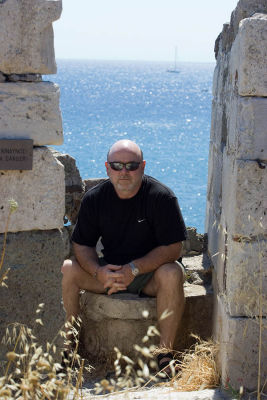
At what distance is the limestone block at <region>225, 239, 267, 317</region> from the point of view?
4285 millimetres

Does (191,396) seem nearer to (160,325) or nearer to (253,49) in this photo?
(160,325)

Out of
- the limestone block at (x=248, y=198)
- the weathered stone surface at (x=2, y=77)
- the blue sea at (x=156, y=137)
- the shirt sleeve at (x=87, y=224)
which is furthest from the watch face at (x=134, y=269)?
the blue sea at (x=156, y=137)

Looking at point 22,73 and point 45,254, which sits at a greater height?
point 22,73

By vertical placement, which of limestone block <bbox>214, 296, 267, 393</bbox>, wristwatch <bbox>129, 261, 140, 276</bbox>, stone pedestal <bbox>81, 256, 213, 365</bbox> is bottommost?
stone pedestal <bbox>81, 256, 213, 365</bbox>

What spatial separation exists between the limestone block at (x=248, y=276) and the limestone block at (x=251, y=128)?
0.53 meters

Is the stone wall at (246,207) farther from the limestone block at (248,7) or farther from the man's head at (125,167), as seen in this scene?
the man's head at (125,167)

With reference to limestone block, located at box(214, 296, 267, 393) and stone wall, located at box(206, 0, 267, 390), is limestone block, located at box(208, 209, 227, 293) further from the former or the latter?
limestone block, located at box(214, 296, 267, 393)

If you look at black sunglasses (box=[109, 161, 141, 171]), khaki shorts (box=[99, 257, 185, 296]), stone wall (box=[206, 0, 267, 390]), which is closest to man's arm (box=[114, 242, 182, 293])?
khaki shorts (box=[99, 257, 185, 296])

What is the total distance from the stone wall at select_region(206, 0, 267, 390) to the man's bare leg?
0.69 metres

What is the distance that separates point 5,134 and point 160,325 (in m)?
2.09

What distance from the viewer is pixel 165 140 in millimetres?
41938

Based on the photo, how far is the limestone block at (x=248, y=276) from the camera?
429 cm

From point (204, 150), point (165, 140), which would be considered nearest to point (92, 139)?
point (165, 140)

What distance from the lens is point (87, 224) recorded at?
18.3ft
